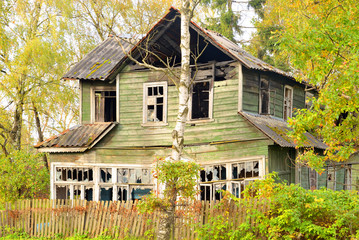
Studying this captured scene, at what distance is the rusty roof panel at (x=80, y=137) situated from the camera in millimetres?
18859

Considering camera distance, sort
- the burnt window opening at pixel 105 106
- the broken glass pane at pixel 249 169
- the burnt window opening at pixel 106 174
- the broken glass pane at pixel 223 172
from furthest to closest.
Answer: the burnt window opening at pixel 105 106
the burnt window opening at pixel 106 174
the broken glass pane at pixel 223 172
the broken glass pane at pixel 249 169

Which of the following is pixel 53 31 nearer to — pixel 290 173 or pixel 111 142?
pixel 111 142

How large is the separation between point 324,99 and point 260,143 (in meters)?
4.63

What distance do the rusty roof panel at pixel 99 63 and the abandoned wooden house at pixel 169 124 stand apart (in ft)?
0.17

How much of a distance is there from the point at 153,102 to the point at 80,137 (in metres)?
3.51

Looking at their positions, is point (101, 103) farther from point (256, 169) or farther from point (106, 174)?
point (256, 169)

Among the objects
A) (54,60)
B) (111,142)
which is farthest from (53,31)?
(111,142)

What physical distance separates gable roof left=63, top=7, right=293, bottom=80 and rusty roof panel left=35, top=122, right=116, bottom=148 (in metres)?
2.10

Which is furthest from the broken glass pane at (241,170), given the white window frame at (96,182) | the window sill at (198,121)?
the white window frame at (96,182)

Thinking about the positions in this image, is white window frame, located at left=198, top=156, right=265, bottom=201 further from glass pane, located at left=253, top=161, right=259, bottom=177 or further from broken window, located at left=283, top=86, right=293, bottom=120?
broken window, located at left=283, top=86, right=293, bottom=120

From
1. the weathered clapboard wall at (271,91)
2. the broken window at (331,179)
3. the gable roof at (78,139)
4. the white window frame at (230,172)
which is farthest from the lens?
the broken window at (331,179)

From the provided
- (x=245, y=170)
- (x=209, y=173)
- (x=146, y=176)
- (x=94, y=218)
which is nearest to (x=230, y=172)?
(x=245, y=170)

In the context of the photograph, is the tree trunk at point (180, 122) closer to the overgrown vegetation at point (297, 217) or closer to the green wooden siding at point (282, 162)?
the overgrown vegetation at point (297, 217)

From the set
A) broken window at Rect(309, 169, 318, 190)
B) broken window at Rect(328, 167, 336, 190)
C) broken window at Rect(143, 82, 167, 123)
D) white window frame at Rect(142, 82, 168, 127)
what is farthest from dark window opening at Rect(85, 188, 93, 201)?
broken window at Rect(328, 167, 336, 190)
